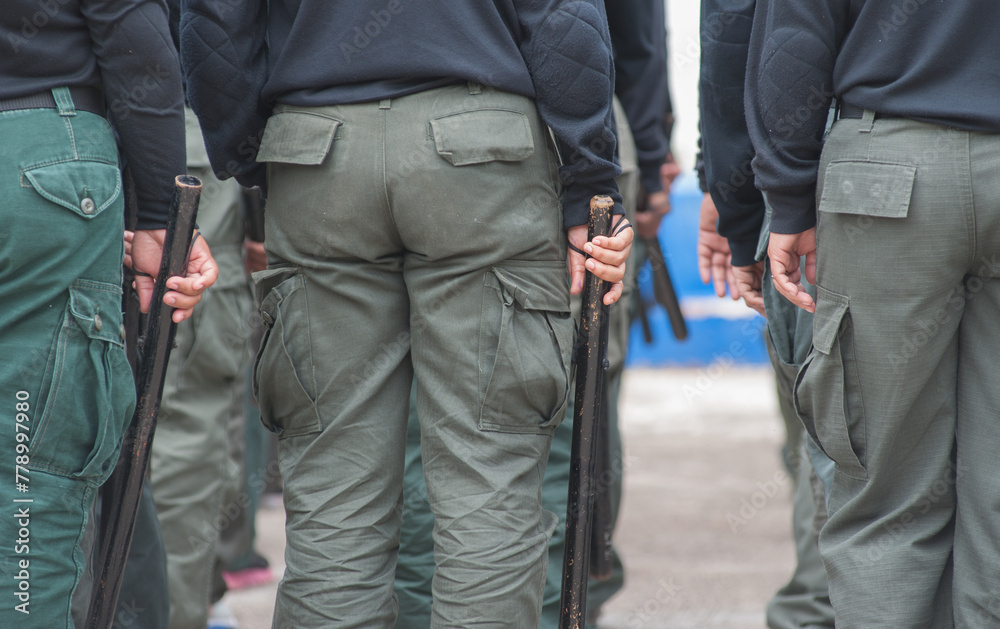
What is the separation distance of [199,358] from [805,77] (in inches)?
72.0

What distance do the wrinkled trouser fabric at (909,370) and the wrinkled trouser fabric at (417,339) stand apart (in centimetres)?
52

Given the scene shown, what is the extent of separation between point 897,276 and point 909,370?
169mm

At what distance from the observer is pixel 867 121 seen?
1.91 m

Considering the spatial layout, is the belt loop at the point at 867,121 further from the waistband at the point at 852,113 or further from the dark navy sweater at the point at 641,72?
the dark navy sweater at the point at 641,72

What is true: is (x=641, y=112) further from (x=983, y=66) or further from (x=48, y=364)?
(x=48, y=364)

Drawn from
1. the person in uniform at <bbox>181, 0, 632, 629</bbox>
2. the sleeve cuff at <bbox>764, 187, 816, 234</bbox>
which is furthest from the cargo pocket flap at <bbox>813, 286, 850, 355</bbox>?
the person in uniform at <bbox>181, 0, 632, 629</bbox>

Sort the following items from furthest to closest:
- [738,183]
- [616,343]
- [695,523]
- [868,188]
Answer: [695,523]
[616,343]
[738,183]
[868,188]

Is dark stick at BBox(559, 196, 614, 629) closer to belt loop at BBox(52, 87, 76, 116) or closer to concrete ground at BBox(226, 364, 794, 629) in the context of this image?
belt loop at BBox(52, 87, 76, 116)

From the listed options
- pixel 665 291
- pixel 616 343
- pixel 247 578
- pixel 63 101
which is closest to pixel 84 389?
pixel 63 101

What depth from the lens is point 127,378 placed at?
2.03 metres

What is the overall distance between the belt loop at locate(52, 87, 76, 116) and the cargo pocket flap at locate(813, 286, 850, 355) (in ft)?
4.59

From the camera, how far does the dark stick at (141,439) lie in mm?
2146

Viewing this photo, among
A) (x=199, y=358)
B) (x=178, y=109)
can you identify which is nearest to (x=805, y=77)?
(x=178, y=109)

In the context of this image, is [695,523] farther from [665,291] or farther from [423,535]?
[423,535]
